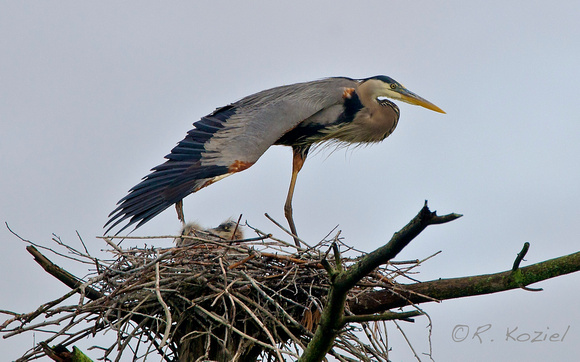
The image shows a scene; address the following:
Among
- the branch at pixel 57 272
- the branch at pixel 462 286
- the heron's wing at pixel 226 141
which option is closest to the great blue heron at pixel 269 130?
the heron's wing at pixel 226 141

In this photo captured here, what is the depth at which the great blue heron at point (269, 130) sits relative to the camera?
5402 millimetres

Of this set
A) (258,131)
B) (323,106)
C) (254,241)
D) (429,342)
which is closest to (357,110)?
(323,106)

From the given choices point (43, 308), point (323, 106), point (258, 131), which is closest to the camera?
point (43, 308)

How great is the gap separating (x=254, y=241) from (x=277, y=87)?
3046 mm

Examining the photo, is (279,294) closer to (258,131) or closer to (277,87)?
(258,131)

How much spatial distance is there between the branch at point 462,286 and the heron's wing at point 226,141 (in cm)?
181

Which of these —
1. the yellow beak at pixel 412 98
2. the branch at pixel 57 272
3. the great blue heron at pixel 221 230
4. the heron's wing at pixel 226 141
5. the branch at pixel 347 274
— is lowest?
the branch at pixel 347 274

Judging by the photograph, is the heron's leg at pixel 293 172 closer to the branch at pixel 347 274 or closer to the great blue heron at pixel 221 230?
the great blue heron at pixel 221 230

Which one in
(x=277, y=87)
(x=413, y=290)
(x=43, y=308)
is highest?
(x=277, y=87)

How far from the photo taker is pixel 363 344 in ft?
13.5

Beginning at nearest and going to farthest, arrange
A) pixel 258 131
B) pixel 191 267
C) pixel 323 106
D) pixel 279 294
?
pixel 279 294, pixel 191 267, pixel 258 131, pixel 323 106

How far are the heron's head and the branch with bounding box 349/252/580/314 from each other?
3.52 metres

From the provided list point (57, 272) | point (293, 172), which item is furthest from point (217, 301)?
point (293, 172)

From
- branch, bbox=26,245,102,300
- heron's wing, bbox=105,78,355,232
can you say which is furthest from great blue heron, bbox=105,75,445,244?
branch, bbox=26,245,102,300
